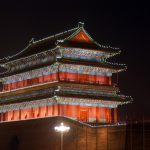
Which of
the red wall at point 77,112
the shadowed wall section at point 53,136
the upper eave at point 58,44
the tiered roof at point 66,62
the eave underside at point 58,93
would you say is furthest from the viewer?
the upper eave at point 58,44

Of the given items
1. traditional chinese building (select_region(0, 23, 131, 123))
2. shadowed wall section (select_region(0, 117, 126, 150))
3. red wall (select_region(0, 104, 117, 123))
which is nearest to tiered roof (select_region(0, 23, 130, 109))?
traditional chinese building (select_region(0, 23, 131, 123))

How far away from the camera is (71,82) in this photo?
5141 centimetres

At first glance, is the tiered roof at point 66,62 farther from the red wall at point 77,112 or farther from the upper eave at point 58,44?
the red wall at point 77,112

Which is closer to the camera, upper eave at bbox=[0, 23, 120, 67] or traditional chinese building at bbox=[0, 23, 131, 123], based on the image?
traditional chinese building at bbox=[0, 23, 131, 123]

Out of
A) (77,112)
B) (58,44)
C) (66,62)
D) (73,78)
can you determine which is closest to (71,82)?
(73,78)

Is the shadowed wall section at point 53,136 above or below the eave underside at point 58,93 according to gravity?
below

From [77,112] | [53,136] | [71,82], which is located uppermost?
[71,82]

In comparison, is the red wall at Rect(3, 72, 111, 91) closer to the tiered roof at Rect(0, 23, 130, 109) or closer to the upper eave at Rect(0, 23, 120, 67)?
the tiered roof at Rect(0, 23, 130, 109)

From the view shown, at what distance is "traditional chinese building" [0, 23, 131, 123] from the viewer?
5153 centimetres

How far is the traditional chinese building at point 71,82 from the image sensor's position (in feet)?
169

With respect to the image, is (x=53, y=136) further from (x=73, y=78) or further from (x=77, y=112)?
(x=73, y=78)

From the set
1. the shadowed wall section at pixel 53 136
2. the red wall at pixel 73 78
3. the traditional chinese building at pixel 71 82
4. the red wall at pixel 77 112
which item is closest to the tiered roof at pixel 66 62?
the traditional chinese building at pixel 71 82

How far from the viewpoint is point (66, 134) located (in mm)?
44344

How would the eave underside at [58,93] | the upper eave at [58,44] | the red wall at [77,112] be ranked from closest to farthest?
the eave underside at [58,93]
the red wall at [77,112]
the upper eave at [58,44]
